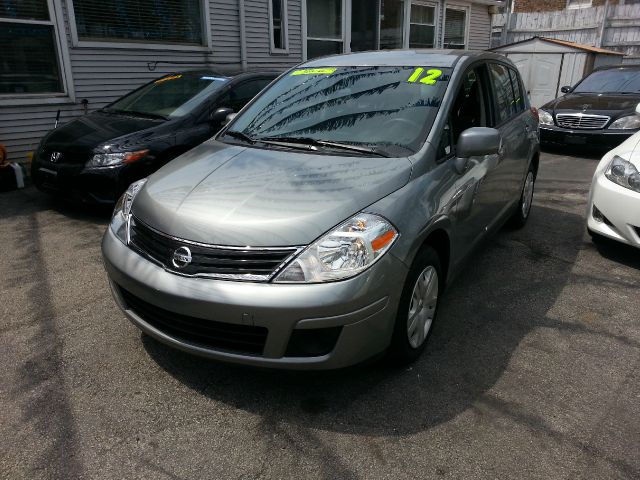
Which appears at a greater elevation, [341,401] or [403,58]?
[403,58]

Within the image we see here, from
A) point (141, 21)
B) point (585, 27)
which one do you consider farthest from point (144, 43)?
point (585, 27)

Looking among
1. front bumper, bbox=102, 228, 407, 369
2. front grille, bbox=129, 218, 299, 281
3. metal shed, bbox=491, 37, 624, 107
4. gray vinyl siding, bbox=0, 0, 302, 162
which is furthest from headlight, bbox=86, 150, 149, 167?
metal shed, bbox=491, 37, 624, 107

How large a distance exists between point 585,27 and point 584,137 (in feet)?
43.8

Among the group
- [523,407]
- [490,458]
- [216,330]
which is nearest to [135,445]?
[216,330]

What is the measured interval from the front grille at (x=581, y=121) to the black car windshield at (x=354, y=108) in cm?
676

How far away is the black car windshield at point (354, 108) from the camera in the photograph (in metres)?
3.11

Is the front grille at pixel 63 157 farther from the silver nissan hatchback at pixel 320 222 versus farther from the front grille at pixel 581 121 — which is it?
the front grille at pixel 581 121

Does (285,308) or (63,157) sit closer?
(285,308)

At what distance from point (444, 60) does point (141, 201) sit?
2.23m

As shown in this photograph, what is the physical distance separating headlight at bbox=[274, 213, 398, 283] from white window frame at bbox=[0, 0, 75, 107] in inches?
264

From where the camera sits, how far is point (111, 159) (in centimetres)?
508

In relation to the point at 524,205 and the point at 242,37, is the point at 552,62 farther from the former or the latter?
the point at 524,205

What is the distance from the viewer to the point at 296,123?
343cm

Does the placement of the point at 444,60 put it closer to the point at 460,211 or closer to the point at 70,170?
the point at 460,211
